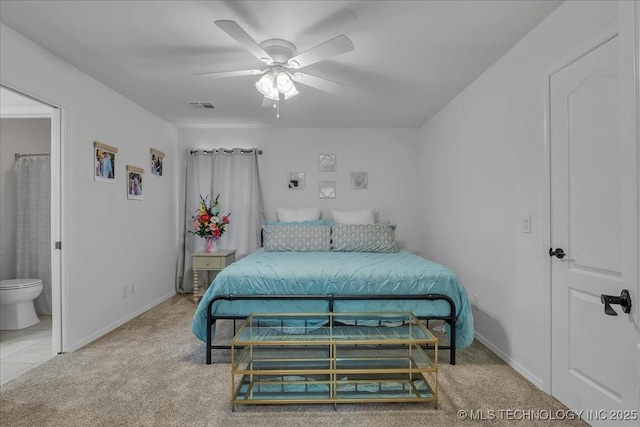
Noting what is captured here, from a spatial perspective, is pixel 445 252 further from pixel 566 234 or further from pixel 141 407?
pixel 141 407

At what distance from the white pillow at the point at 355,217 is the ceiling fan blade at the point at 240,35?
2.54 m

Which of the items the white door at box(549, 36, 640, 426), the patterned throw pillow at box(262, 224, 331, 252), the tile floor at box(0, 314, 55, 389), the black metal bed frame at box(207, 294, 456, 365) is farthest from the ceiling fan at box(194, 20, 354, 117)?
the tile floor at box(0, 314, 55, 389)

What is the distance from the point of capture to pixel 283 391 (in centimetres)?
211

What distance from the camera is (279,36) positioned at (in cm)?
237

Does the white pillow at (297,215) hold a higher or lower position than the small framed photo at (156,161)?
lower

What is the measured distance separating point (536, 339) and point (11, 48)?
13.3 ft

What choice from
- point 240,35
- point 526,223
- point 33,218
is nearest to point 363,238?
point 526,223

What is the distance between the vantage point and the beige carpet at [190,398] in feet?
6.25

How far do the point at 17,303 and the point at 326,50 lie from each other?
3.84m

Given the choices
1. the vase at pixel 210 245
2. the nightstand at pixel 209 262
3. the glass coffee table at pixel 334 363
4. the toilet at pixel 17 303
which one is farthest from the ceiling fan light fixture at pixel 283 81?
the toilet at pixel 17 303

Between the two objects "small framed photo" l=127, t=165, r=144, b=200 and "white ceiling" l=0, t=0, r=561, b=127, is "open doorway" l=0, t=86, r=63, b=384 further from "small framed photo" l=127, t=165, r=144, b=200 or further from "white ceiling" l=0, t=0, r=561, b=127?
"white ceiling" l=0, t=0, r=561, b=127

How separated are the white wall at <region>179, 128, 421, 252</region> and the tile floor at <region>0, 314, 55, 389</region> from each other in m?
2.36

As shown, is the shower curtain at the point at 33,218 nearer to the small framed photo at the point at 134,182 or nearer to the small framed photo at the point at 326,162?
the small framed photo at the point at 134,182

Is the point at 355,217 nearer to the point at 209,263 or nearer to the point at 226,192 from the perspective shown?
the point at 226,192
